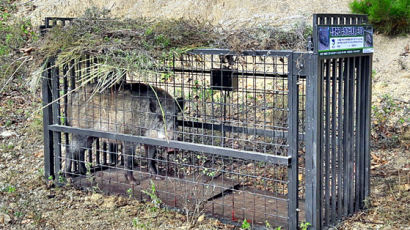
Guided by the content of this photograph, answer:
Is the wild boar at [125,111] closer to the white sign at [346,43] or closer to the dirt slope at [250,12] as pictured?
the white sign at [346,43]

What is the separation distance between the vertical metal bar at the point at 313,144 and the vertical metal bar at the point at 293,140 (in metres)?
0.10

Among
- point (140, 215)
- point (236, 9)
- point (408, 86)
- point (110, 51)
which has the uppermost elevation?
point (236, 9)

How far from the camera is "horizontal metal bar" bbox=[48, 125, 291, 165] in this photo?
461 cm

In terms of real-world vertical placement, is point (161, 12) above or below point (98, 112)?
above

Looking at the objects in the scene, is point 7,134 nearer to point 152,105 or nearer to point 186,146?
point 152,105

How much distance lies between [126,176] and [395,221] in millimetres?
2979

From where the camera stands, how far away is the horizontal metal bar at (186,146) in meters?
4.61

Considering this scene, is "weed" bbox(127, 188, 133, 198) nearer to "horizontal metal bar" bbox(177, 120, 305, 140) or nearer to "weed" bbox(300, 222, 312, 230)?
"horizontal metal bar" bbox(177, 120, 305, 140)

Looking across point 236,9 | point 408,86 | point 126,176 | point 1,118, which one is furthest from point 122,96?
point 236,9

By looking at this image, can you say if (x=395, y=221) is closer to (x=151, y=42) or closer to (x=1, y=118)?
(x=151, y=42)

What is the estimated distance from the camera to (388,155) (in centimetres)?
696

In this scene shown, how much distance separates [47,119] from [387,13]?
6.78m

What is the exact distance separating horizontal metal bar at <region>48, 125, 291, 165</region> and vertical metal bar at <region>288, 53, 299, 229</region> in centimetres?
8

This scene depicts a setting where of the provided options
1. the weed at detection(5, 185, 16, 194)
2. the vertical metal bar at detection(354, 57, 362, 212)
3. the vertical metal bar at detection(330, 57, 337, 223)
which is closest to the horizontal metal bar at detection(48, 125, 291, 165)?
the vertical metal bar at detection(330, 57, 337, 223)
